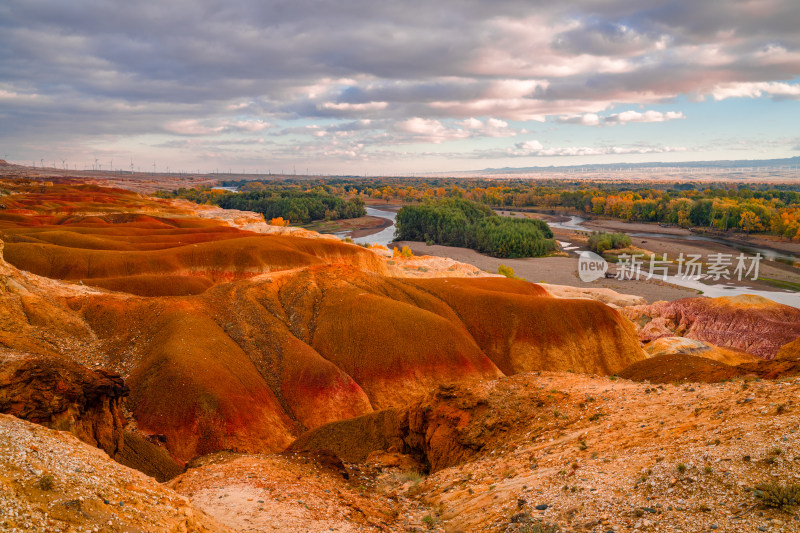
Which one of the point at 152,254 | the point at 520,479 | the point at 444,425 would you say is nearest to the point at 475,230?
the point at 152,254

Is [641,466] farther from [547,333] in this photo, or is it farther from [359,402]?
[547,333]

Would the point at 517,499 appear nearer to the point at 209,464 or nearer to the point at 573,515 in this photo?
the point at 573,515

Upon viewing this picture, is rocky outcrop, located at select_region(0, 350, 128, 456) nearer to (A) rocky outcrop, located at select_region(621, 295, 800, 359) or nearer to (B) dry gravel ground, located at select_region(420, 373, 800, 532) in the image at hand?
(B) dry gravel ground, located at select_region(420, 373, 800, 532)

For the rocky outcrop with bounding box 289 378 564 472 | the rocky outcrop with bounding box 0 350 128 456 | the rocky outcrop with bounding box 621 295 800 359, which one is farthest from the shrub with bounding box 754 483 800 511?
the rocky outcrop with bounding box 621 295 800 359

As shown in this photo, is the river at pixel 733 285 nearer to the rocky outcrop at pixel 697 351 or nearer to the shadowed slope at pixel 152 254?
the rocky outcrop at pixel 697 351

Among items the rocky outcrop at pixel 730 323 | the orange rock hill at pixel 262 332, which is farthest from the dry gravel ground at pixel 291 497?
the rocky outcrop at pixel 730 323

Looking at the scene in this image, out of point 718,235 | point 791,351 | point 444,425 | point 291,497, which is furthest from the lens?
point 718,235
